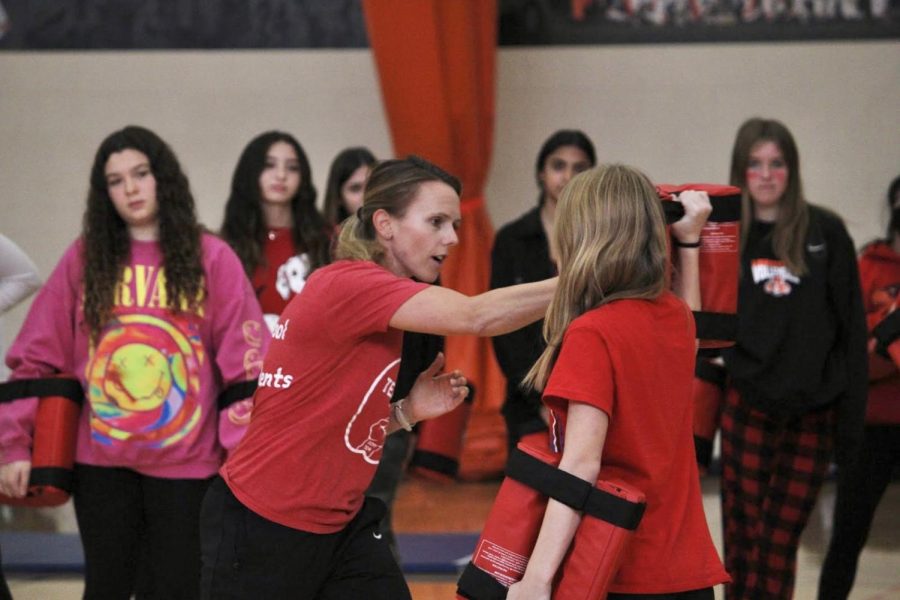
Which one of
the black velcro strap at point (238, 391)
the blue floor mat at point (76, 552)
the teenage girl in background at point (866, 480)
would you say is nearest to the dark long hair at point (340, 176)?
the black velcro strap at point (238, 391)

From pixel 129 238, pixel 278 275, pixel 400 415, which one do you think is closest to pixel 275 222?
pixel 278 275

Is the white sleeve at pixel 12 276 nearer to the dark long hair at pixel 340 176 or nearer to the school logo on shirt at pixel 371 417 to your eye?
the dark long hair at pixel 340 176

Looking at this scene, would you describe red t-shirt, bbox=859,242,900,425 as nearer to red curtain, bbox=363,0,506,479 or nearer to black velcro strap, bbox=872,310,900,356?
black velcro strap, bbox=872,310,900,356

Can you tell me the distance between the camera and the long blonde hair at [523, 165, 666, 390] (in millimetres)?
2293

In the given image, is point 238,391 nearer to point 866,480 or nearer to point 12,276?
point 12,276

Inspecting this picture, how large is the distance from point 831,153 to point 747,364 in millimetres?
3817

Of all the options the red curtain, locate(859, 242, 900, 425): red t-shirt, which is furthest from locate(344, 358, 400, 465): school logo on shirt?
the red curtain

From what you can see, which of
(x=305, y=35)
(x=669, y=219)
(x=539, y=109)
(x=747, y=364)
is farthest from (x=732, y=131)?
(x=669, y=219)

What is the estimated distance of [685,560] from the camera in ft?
7.55

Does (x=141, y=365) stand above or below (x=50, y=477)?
above

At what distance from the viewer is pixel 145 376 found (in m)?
3.60

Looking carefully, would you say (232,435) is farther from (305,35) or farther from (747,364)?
(305,35)

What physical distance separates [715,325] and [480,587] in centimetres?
82

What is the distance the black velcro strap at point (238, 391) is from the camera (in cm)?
363
